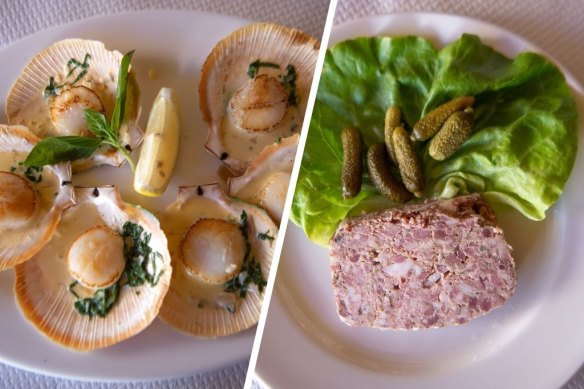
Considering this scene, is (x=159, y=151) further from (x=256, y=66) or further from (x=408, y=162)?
(x=408, y=162)

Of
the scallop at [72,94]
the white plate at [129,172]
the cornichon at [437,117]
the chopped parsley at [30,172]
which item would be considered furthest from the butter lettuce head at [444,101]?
the chopped parsley at [30,172]

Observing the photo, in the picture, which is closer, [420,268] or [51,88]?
[420,268]

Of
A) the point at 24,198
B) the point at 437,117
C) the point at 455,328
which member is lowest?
the point at 455,328

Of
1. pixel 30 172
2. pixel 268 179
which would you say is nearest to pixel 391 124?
pixel 268 179

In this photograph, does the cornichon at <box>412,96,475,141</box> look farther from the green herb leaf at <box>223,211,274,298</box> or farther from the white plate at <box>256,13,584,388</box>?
the green herb leaf at <box>223,211,274,298</box>

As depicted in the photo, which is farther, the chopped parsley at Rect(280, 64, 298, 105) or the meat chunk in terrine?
the chopped parsley at Rect(280, 64, 298, 105)

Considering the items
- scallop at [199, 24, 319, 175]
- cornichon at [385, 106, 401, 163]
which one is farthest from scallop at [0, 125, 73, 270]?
cornichon at [385, 106, 401, 163]

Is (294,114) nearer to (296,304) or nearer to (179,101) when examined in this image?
(179,101)
